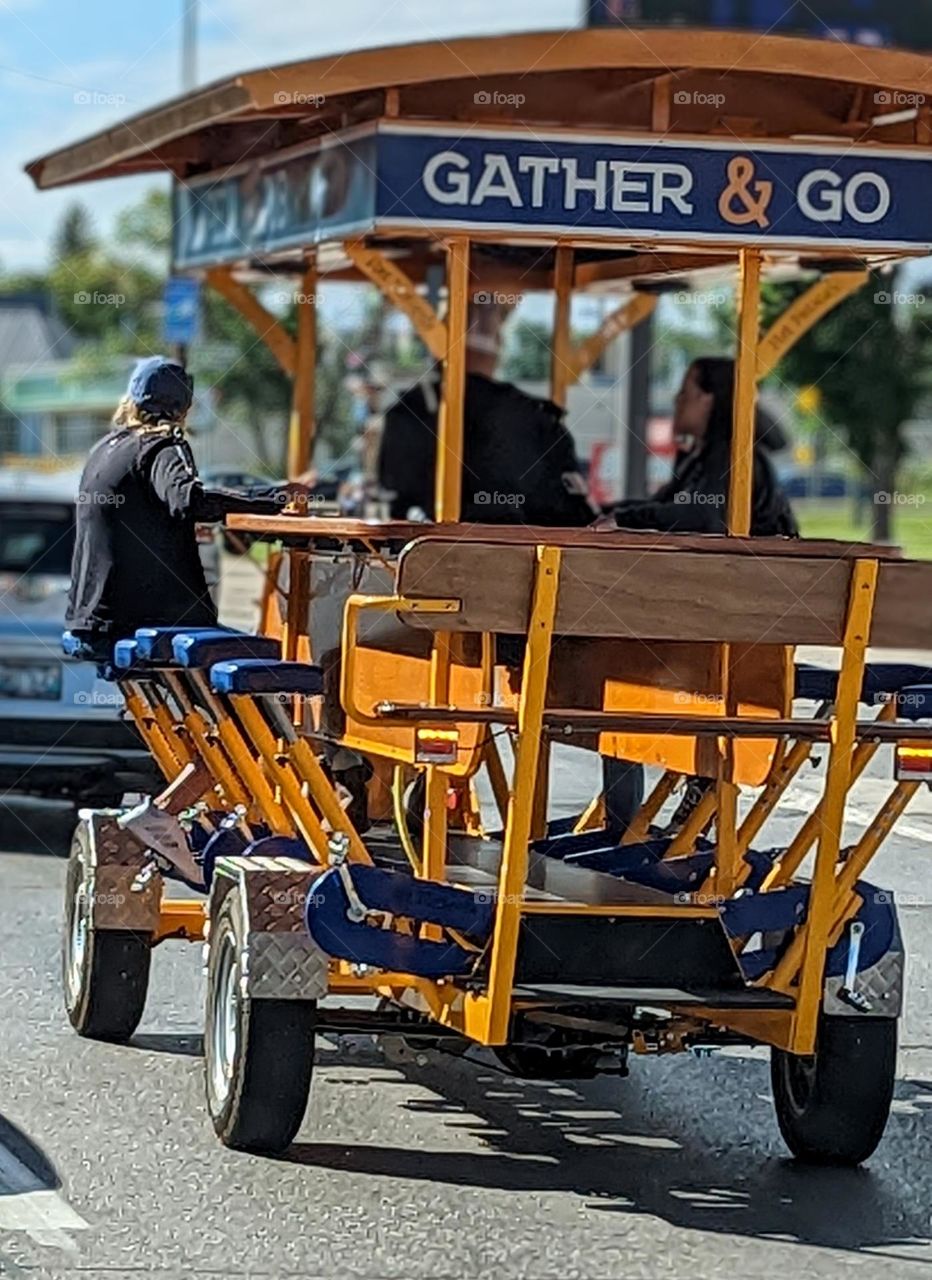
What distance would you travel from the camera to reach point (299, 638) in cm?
864

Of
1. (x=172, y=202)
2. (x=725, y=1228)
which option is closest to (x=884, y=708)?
(x=725, y=1228)

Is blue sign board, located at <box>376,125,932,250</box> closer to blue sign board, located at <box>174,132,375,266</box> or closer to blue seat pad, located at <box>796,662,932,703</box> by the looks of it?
blue sign board, located at <box>174,132,375,266</box>

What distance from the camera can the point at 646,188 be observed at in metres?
8.46

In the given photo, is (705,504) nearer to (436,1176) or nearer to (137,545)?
(137,545)

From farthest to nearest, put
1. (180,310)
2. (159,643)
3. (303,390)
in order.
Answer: (180,310) → (303,390) → (159,643)

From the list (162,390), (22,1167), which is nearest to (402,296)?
(162,390)

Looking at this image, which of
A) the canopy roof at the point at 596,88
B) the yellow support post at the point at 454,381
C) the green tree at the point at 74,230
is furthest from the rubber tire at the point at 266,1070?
the green tree at the point at 74,230

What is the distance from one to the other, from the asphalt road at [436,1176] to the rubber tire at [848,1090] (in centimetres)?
8

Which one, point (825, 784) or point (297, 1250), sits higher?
point (825, 784)

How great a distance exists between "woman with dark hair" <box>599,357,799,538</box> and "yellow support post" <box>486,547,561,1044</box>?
3911mm

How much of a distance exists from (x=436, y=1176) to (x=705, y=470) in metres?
4.69

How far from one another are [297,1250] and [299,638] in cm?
298

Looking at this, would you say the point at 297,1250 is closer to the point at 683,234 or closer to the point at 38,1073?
the point at 38,1073

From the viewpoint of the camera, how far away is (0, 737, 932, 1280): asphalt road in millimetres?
6016
